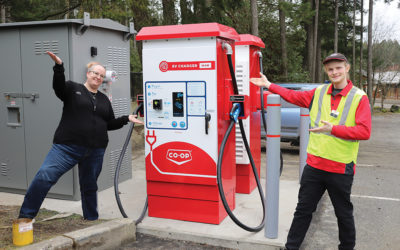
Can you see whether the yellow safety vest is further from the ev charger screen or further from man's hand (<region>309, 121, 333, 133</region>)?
the ev charger screen

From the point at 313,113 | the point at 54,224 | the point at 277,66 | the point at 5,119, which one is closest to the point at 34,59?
the point at 5,119

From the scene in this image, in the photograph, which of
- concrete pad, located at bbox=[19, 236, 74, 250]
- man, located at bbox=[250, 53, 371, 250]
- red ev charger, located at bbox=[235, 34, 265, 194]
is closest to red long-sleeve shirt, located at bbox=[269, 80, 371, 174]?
man, located at bbox=[250, 53, 371, 250]

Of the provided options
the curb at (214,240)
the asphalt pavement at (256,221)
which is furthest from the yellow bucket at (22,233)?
the curb at (214,240)

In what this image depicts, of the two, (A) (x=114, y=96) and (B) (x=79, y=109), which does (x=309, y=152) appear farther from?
(A) (x=114, y=96)

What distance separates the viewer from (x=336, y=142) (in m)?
3.33

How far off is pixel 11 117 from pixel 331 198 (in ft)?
14.5

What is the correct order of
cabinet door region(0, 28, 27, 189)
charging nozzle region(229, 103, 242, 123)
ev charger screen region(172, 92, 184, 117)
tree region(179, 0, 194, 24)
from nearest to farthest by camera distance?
charging nozzle region(229, 103, 242, 123)
ev charger screen region(172, 92, 184, 117)
cabinet door region(0, 28, 27, 189)
tree region(179, 0, 194, 24)

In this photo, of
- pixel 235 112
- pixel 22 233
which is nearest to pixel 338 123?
pixel 235 112

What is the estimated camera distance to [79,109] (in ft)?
13.4

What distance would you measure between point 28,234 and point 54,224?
0.76 metres

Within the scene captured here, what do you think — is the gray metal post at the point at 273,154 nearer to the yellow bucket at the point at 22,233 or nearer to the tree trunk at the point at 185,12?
the yellow bucket at the point at 22,233

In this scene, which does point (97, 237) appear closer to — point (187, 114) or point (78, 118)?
point (78, 118)

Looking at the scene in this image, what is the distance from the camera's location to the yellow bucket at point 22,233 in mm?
3500

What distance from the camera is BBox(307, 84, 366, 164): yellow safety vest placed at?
3.29 metres
